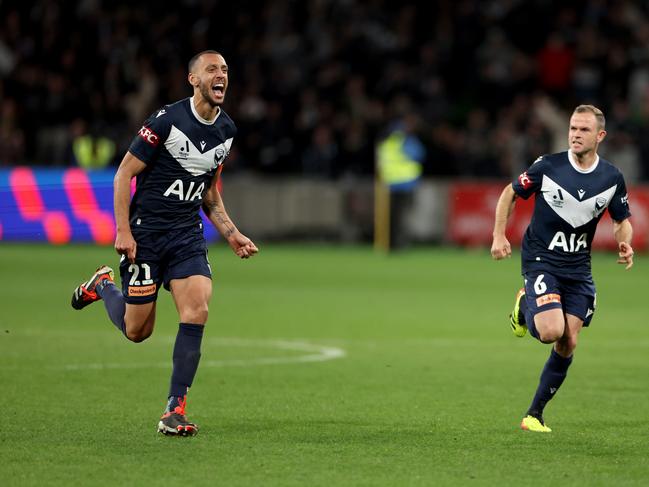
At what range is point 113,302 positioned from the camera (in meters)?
8.95

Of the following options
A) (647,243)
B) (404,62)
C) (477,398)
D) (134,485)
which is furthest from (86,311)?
(404,62)

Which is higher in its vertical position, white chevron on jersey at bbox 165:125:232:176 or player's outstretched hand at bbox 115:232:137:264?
white chevron on jersey at bbox 165:125:232:176

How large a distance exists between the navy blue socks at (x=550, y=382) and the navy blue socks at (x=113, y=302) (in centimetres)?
266

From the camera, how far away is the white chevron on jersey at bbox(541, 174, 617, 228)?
8.55 m

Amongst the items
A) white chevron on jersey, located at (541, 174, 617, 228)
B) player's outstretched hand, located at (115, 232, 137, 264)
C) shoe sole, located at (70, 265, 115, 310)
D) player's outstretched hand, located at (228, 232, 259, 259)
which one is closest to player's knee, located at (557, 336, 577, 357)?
white chevron on jersey, located at (541, 174, 617, 228)

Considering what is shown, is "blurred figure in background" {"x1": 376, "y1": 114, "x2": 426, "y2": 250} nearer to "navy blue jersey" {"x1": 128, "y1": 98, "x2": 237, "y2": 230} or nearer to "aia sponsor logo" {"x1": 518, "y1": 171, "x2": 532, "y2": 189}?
"aia sponsor logo" {"x1": 518, "y1": 171, "x2": 532, "y2": 189}

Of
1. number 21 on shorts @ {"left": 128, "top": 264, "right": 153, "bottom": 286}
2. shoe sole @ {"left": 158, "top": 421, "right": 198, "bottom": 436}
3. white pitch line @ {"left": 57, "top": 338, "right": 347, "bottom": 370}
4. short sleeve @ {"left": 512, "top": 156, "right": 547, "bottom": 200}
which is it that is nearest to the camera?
shoe sole @ {"left": 158, "top": 421, "right": 198, "bottom": 436}

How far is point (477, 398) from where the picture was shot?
9.71 m

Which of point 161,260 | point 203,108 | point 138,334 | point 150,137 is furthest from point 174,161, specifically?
point 138,334

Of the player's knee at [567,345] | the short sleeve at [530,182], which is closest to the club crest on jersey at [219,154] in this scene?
the short sleeve at [530,182]

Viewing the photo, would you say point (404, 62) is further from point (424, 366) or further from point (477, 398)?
point (477, 398)

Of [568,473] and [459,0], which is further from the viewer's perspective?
[459,0]

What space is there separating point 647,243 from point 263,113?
8.25 meters

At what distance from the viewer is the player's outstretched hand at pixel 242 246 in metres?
8.57
